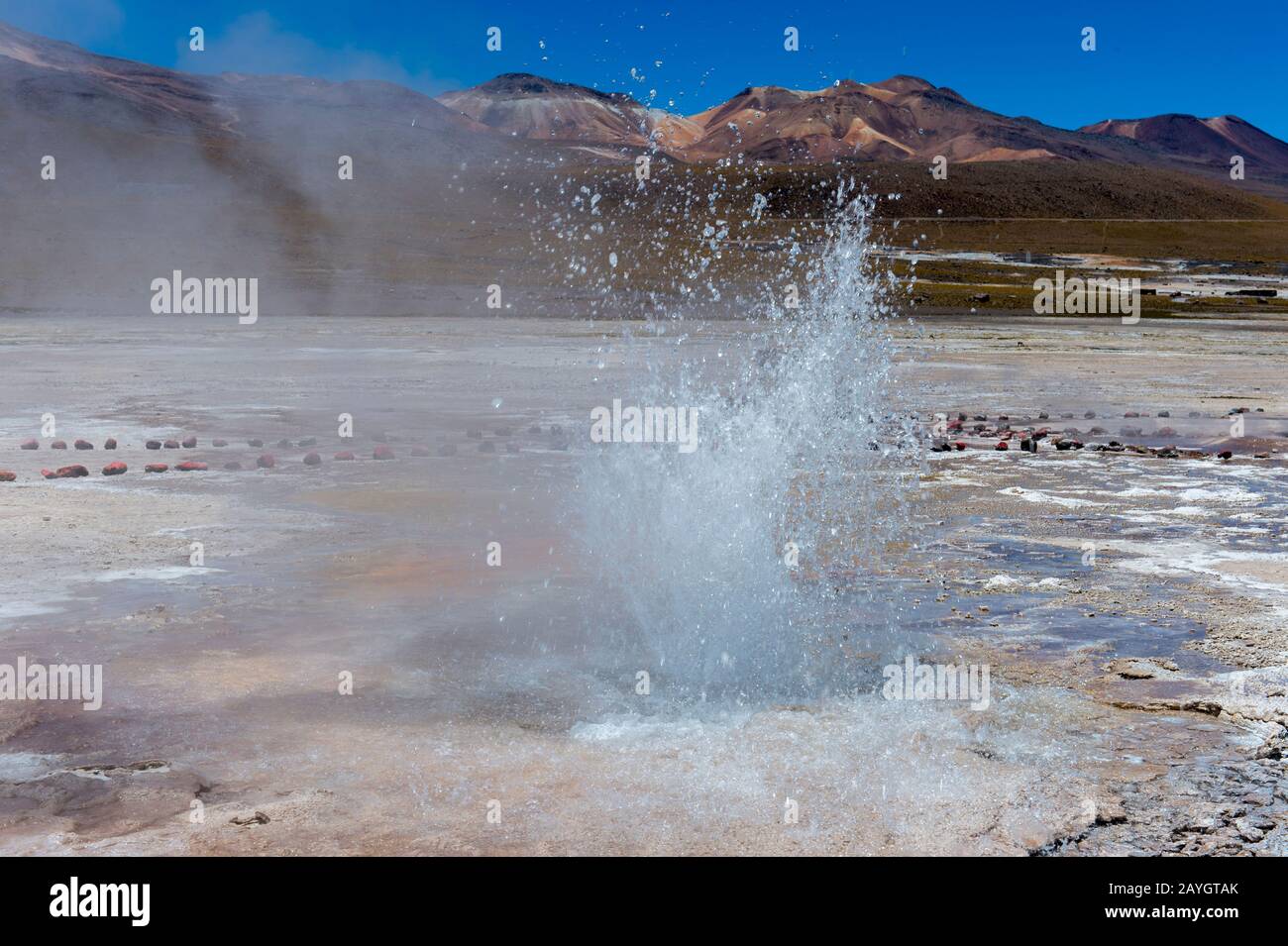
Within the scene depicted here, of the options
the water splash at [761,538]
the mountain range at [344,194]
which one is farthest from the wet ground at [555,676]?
the mountain range at [344,194]

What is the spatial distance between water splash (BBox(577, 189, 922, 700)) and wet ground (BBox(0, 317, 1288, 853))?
158 millimetres

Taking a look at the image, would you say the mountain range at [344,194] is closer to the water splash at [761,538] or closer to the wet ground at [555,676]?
the water splash at [761,538]

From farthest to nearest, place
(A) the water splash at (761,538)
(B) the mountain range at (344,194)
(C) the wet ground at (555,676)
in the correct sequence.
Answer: (B) the mountain range at (344,194)
(A) the water splash at (761,538)
(C) the wet ground at (555,676)

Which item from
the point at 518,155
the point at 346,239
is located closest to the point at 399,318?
the point at 346,239

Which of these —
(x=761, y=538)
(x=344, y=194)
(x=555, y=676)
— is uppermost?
(x=344, y=194)

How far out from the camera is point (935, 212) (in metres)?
85.4

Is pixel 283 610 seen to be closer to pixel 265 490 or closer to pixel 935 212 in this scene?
pixel 265 490

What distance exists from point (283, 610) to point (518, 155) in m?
86.3

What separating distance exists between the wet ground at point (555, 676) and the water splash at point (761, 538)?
158 mm

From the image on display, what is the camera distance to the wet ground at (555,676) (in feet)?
13.0

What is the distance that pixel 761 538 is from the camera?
22.9ft

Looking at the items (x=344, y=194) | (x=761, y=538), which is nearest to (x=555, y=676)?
(x=761, y=538)

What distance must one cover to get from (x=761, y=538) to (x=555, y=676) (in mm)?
1942

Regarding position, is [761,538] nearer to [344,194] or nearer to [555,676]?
→ [555,676]
